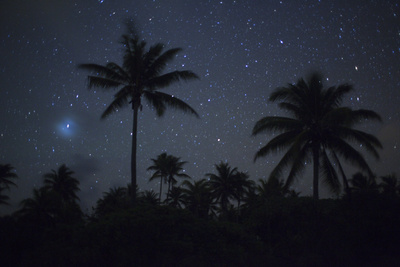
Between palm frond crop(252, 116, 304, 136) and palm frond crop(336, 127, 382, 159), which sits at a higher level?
palm frond crop(252, 116, 304, 136)

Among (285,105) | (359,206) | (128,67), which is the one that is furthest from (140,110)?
(359,206)

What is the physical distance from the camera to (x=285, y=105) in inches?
690

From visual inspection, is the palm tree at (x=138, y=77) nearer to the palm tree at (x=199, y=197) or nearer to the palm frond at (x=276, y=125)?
the palm frond at (x=276, y=125)

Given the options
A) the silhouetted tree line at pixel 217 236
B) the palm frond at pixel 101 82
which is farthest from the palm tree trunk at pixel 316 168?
the palm frond at pixel 101 82

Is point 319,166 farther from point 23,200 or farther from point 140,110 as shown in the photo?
point 23,200

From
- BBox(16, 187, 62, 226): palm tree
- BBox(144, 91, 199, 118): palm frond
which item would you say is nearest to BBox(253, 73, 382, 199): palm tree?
BBox(144, 91, 199, 118): palm frond

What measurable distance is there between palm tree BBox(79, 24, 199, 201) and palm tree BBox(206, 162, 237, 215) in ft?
87.3

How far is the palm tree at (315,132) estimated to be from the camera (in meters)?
15.8

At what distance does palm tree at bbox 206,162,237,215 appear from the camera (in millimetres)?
42969

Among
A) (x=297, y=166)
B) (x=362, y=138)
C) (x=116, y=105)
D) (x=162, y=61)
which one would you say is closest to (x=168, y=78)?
(x=162, y=61)

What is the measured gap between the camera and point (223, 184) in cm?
4309

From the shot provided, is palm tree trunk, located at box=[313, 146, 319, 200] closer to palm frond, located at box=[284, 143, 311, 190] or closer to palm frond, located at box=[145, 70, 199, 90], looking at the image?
palm frond, located at box=[284, 143, 311, 190]

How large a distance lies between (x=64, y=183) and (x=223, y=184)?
21.3m

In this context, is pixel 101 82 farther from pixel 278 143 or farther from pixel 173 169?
pixel 173 169
